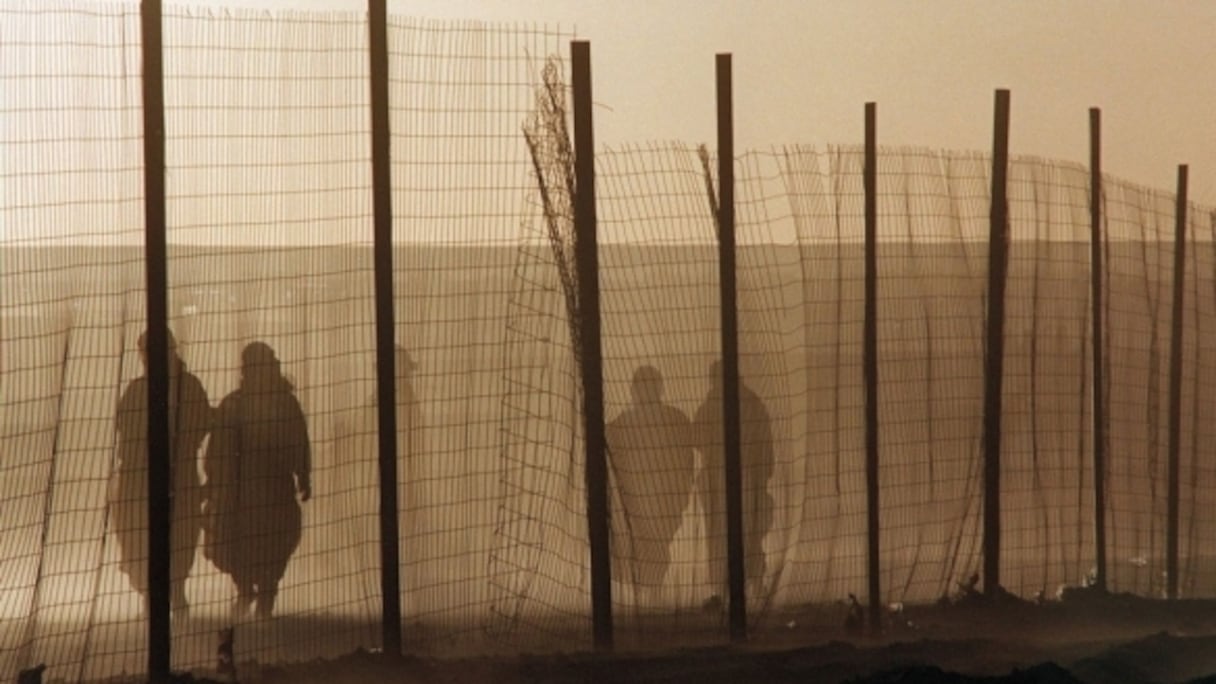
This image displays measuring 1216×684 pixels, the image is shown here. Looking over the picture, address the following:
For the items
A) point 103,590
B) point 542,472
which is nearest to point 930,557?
point 542,472

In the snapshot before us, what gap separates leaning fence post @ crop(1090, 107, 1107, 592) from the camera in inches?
289

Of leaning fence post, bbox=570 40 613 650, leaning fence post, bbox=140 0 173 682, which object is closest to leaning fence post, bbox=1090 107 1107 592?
leaning fence post, bbox=570 40 613 650

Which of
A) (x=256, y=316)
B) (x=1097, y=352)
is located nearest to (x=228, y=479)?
(x=256, y=316)

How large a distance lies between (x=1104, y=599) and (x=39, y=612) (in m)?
4.09

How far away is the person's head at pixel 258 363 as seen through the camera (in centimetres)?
558

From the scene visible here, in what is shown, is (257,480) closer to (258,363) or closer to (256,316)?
(258,363)

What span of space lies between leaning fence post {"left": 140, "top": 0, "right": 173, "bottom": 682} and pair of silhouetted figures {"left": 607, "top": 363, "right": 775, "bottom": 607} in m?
1.54

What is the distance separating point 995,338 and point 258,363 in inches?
116

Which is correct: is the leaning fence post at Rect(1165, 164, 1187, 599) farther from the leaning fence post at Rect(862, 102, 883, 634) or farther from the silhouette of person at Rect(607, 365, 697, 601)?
the silhouette of person at Rect(607, 365, 697, 601)

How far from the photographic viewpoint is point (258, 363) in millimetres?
5590

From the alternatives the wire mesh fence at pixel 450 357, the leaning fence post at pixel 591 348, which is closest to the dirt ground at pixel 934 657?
the wire mesh fence at pixel 450 357

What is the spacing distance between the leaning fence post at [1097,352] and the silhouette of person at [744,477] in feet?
5.15

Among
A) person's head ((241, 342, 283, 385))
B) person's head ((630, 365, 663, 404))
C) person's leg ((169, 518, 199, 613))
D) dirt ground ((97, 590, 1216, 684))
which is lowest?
dirt ground ((97, 590, 1216, 684))

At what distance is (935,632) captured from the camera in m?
6.80
